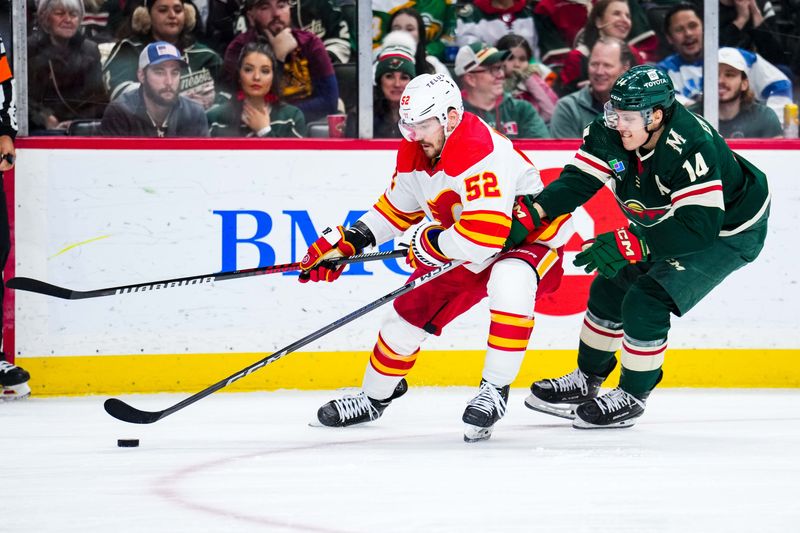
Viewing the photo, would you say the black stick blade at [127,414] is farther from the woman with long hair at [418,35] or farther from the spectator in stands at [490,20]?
the spectator in stands at [490,20]

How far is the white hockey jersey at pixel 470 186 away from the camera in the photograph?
337 cm

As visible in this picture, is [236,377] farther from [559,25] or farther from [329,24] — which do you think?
[559,25]

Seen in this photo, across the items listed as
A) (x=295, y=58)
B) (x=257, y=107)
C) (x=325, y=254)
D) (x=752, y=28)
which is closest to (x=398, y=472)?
(x=325, y=254)

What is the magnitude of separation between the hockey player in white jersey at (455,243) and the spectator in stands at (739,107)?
1665 millimetres

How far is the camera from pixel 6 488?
2715 mm

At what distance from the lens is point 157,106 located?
15.8 ft

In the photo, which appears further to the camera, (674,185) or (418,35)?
(418,35)

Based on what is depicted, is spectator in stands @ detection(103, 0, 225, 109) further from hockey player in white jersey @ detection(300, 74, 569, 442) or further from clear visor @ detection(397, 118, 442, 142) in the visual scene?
clear visor @ detection(397, 118, 442, 142)

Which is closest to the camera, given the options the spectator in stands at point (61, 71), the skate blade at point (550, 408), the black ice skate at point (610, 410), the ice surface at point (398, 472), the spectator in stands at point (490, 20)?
the ice surface at point (398, 472)

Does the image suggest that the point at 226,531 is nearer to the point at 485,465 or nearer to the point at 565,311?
A: the point at 485,465

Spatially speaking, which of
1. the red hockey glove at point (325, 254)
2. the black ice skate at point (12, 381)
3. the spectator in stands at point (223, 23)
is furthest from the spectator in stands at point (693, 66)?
the black ice skate at point (12, 381)

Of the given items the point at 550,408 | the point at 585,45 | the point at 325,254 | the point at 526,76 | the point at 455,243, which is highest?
the point at 585,45

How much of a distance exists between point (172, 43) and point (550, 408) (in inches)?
84.4

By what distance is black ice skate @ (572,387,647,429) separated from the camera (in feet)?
11.7
